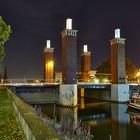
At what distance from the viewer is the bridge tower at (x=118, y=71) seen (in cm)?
6945

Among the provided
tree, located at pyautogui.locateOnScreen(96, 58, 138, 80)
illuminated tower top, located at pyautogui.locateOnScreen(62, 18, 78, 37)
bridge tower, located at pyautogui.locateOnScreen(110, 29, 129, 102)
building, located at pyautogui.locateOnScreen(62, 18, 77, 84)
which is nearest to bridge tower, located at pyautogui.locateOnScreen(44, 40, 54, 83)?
illuminated tower top, located at pyautogui.locateOnScreen(62, 18, 78, 37)

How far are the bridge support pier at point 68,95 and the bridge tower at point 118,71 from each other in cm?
1476

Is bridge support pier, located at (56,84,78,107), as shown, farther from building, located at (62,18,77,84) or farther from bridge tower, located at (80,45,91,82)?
bridge tower, located at (80,45,91,82)

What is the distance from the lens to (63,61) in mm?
63688

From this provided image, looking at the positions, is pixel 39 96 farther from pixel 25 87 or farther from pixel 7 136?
pixel 7 136

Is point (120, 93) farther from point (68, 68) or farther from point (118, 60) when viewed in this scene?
point (68, 68)

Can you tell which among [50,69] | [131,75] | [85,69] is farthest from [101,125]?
[131,75]

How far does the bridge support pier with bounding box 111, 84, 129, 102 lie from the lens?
226 feet

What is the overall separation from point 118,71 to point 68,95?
62.5ft

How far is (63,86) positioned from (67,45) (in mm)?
10394

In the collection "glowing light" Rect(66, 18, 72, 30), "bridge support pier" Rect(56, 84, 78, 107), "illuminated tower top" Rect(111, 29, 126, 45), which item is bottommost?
"bridge support pier" Rect(56, 84, 78, 107)

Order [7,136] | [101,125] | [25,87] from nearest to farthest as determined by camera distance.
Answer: [7,136] < [101,125] < [25,87]

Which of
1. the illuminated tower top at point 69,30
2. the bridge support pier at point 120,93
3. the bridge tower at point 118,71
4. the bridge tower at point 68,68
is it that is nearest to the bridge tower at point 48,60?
A: the illuminated tower top at point 69,30

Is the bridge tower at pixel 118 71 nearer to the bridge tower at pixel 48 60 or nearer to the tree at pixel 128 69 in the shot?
the bridge tower at pixel 48 60
